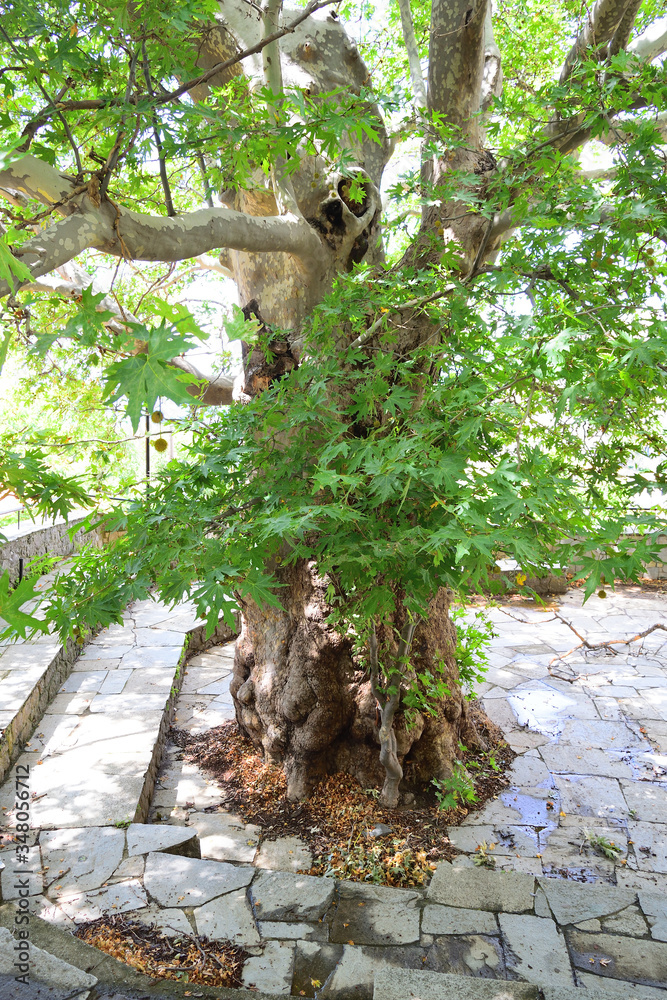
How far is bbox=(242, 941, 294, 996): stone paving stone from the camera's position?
2.62m

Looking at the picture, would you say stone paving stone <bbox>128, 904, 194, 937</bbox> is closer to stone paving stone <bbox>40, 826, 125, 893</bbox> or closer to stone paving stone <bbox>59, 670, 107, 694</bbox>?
stone paving stone <bbox>40, 826, 125, 893</bbox>

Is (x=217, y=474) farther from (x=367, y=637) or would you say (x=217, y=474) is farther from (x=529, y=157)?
(x=529, y=157)

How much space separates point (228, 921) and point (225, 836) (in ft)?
4.12

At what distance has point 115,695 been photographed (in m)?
5.29

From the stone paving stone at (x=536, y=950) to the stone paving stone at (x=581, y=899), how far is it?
4.2 inches

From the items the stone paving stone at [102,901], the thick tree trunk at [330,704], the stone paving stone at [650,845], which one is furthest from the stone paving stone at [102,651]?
the stone paving stone at [650,845]

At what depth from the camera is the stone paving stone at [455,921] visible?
9.62 feet

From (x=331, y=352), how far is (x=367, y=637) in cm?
169

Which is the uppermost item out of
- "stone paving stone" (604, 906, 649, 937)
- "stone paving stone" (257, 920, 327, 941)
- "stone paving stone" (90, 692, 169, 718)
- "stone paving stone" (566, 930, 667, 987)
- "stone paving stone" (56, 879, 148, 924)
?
"stone paving stone" (90, 692, 169, 718)

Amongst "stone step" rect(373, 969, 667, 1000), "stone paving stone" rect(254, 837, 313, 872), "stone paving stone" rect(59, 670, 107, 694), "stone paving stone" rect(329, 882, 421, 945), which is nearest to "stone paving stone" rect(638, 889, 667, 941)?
"stone step" rect(373, 969, 667, 1000)

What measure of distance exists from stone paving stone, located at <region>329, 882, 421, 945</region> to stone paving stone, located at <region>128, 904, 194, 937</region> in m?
0.65

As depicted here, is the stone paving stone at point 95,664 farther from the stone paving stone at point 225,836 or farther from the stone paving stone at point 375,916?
the stone paving stone at point 375,916

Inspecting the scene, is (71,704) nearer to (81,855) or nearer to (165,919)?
(81,855)

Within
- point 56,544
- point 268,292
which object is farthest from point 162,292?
point 268,292
